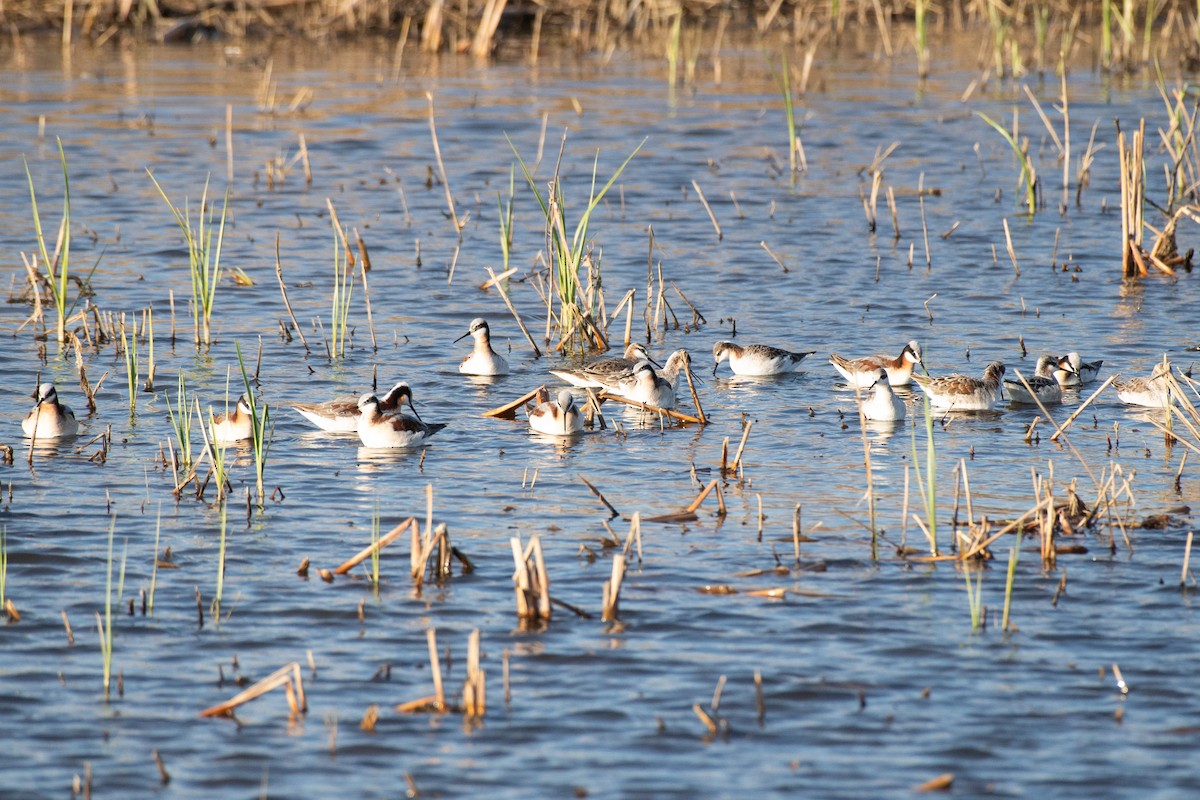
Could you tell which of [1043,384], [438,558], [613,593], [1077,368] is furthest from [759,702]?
[1077,368]

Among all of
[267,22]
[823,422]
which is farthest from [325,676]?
[267,22]

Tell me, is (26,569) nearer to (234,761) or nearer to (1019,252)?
(234,761)

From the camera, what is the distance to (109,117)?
28.1 meters

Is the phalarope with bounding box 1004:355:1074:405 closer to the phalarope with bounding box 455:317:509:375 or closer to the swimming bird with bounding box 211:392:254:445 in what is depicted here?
the phalarope with bounding box 455:317:509:375

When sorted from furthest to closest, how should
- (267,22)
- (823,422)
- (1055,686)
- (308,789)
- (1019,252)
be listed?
(267,22)
(1019,252)
(823,422)
(1055,686)
(308,789)

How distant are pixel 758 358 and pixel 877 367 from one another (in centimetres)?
124

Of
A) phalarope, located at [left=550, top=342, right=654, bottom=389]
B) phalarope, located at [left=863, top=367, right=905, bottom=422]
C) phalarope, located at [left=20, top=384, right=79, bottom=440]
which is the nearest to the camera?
phalarope, located at [left=20, top=384, right=79, bottom=440]

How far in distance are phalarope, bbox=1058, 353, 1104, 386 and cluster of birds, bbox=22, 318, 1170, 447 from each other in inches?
0.5

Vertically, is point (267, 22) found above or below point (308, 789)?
above

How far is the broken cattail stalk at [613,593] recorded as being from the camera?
28.8 feet

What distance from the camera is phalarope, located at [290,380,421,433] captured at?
13.1m

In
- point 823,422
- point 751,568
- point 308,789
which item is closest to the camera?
point 308,789

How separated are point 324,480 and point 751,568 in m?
3.69

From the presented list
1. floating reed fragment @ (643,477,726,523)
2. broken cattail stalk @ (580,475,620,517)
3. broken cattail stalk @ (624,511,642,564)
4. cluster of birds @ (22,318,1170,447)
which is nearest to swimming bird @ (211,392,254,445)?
cluster of birds @ (22,318,1170,447)
